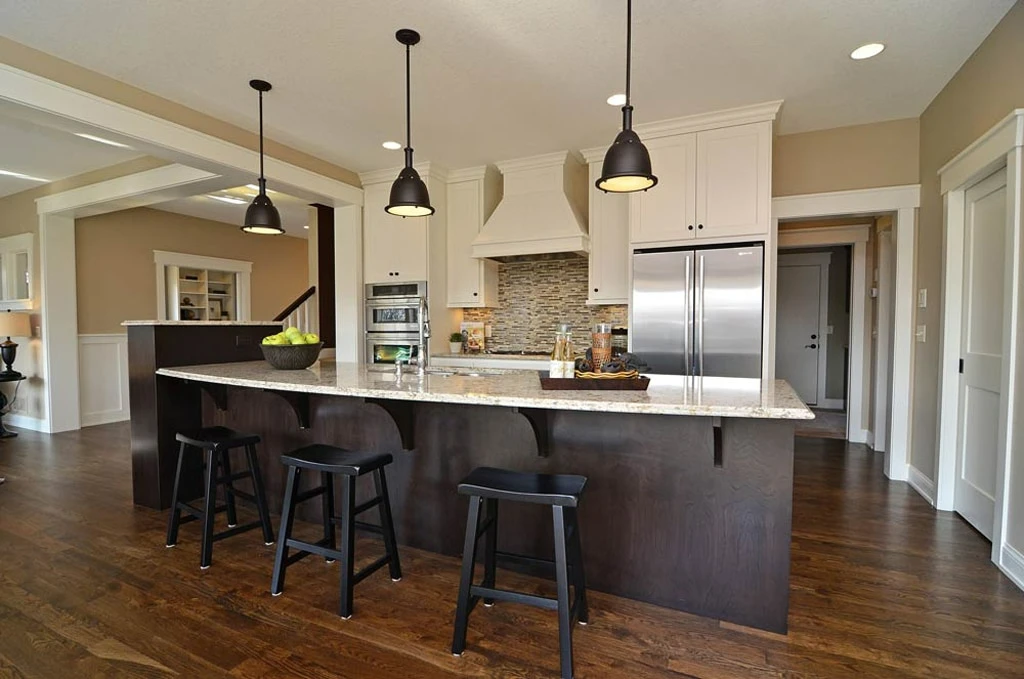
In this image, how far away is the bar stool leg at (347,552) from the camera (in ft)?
6.46

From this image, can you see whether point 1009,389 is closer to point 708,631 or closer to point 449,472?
point 708,631

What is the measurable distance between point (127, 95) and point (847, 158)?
4.96m

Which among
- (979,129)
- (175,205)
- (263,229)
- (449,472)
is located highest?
(175,205)

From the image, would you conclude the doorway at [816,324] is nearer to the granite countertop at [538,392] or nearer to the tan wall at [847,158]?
the tan wall at [847,158]

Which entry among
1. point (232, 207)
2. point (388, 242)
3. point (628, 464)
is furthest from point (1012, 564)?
point (232, 207)

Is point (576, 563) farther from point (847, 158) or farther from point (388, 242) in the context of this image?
point (388, 242)

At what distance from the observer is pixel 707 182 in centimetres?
→ 363

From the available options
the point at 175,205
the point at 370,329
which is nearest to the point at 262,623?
the point at 370,329

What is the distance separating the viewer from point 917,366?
3.60 meters

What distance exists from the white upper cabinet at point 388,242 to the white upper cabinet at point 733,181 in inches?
97.4

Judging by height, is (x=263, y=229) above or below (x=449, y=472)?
above

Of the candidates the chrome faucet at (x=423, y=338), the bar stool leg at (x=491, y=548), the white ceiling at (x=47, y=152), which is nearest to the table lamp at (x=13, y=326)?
the white ceiling at (x=47, y=152)

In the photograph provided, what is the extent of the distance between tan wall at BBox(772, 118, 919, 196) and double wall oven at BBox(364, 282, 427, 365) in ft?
10.6

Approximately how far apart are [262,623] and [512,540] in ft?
3.42
